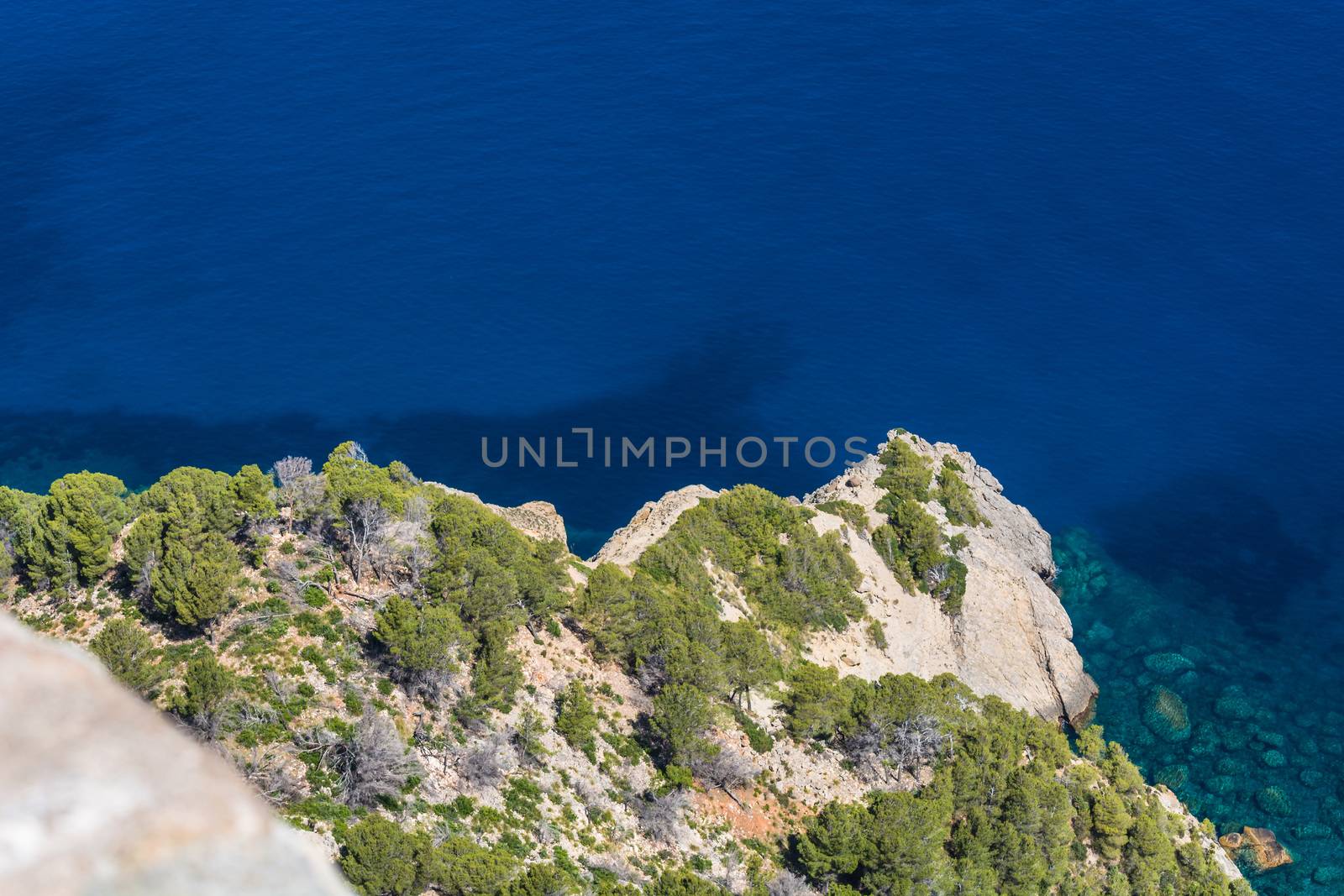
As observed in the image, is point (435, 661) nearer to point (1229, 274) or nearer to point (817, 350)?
point (817, 350)

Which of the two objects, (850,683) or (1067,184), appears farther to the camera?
(1067,184)

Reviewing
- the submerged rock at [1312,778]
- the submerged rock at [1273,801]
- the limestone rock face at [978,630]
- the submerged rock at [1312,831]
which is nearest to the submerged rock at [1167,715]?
the limestone rock face at [978,630]

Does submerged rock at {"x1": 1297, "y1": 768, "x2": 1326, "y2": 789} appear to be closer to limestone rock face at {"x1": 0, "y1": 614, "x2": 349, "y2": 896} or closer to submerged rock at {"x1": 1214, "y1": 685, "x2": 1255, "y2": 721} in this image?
submerged rock at {"x1": 1214, "y1": 685, "x2": 1255, "y2": 721}

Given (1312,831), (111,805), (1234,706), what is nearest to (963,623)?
(1234,706)

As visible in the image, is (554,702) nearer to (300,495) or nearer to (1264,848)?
(300,495)

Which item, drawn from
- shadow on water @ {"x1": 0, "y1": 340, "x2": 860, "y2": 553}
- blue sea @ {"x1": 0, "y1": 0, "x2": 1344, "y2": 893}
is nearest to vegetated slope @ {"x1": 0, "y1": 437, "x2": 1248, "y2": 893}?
blue sea @ {"x1": 0, "y1": 0, "x2": 1344, "y2": 893}

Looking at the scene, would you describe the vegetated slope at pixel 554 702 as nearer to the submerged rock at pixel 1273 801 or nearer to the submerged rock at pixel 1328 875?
the submerged rock at pixel 1328 875

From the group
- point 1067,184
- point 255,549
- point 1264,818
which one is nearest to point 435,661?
point 255,549
